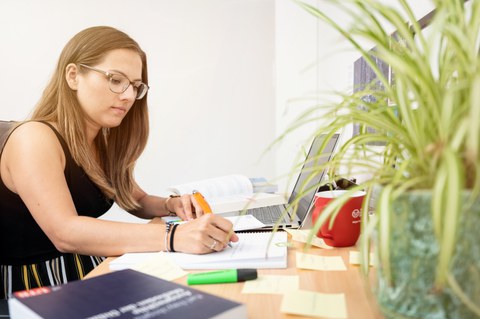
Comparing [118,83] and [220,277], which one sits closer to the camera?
[220,277]

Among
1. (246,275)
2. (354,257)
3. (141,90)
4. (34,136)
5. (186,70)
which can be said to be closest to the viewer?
(246,275)

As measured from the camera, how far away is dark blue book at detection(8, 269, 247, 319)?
1.52 feet

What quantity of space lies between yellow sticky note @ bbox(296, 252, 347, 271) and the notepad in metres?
0.03

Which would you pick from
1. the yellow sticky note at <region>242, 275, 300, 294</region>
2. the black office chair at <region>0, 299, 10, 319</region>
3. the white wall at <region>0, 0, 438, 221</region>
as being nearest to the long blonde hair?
the black office chair at <region>0, 299, 10, 319</region>

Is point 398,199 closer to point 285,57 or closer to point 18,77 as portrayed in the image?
point 285,57

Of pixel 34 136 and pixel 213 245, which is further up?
pixel 34 136

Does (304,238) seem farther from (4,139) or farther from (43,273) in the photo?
(4,139)

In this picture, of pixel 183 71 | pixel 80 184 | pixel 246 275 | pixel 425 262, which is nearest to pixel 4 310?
pixel 80 184

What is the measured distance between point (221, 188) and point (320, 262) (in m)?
0.71

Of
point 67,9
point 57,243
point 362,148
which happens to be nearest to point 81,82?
point 57,243

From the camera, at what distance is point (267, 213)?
1.28m

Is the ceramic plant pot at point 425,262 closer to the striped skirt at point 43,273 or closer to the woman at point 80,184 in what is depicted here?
the woman at point 80,184

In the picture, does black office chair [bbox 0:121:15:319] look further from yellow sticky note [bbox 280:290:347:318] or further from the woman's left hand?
yellow sticky note [bbox 280:290:347:318]

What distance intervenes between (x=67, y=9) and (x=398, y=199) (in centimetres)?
275
